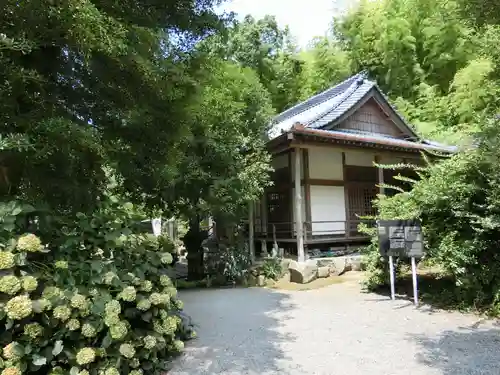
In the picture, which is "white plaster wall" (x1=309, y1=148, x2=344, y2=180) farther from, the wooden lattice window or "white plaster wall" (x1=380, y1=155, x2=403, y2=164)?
"white plaster wall" (x1=380, y1=155, x2=403, y2=164)

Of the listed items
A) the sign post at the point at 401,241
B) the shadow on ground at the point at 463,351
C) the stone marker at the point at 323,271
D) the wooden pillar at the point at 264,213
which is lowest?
the shadow on ground at the point at 463,351

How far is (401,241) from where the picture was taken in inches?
227

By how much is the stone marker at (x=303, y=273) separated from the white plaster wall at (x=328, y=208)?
1.39 m

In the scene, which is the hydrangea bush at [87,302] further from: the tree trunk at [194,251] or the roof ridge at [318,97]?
the roof ridge at [318,97]

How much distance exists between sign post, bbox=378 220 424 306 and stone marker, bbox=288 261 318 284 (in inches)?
101

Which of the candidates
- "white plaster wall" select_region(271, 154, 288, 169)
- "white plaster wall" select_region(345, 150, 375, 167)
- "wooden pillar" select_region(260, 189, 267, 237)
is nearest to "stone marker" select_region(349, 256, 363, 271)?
"white plaster wall" select_region(345, 150, 375, 167)

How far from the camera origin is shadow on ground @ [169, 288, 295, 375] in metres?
3.60

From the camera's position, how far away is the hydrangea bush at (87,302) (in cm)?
262

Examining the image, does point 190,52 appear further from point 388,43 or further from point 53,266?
point 388,43

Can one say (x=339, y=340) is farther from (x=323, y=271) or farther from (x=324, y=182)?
(x=324, y=182)

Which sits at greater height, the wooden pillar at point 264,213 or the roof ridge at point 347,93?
the roof ridge at point 347,93

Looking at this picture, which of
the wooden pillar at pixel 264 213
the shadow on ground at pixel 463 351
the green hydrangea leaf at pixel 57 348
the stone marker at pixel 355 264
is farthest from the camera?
the wooden pillar at pixel 264 213

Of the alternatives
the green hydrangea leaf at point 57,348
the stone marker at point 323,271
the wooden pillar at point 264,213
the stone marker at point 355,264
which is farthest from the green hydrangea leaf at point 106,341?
the wooden pillar at point 264,213

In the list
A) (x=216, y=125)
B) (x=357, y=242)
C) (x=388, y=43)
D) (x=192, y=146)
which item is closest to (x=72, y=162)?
(x=192, y=146)
